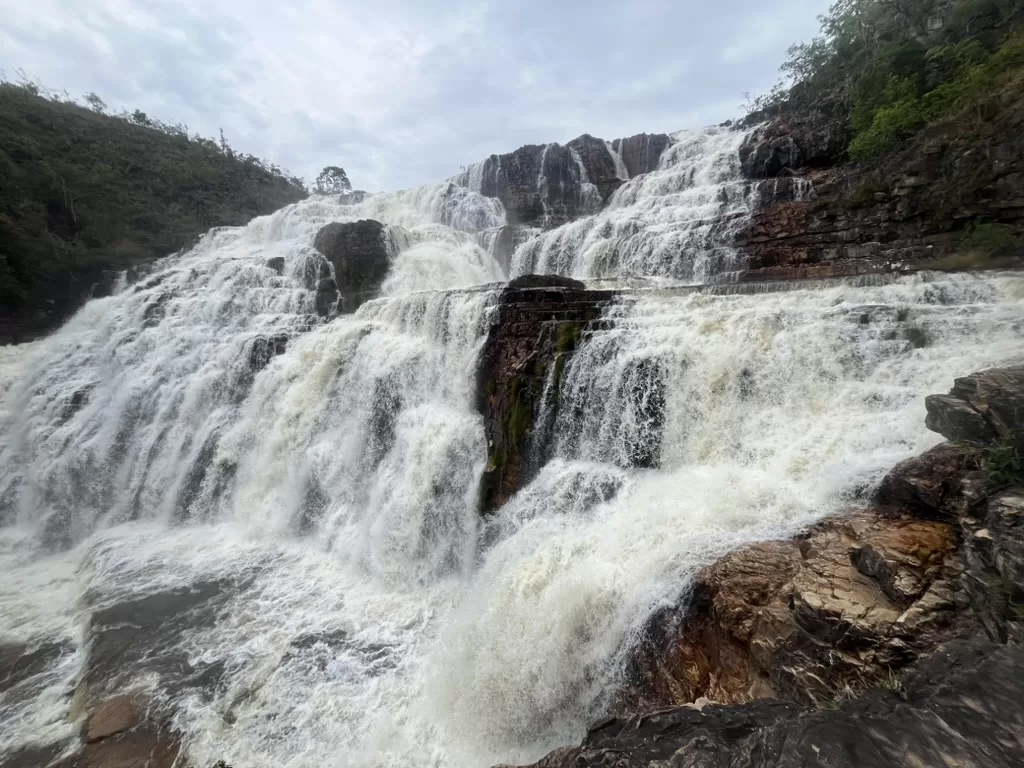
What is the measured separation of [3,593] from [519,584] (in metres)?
11.5

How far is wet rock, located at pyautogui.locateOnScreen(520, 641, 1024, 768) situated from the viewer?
2084 millimetres

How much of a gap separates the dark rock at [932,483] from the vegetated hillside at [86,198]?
96.1ft

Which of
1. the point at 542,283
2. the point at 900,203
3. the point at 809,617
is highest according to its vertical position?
the point at 900,203

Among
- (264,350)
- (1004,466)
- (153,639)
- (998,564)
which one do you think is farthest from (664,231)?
(153,639)

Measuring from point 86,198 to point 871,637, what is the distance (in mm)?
38438

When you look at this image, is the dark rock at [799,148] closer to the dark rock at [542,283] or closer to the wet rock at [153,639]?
the dark rock at [542,283]

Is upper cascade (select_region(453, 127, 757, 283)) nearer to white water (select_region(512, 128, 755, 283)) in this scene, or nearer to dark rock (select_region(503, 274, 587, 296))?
white water (select_region(512, 128, 755, 283))

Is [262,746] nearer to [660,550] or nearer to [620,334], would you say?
[660,550]

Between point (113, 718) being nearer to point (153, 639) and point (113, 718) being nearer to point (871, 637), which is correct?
point (153, 639)

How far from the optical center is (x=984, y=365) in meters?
5.16

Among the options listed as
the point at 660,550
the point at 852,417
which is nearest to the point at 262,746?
the point at 660,550

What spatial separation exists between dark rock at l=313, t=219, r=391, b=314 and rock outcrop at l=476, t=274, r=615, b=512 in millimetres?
10927

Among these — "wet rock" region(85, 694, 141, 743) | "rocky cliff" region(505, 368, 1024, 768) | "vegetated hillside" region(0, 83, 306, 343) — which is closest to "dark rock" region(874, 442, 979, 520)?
"rocky cliff" region(505, 368, 1024, 768)

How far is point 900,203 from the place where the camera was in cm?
1034
